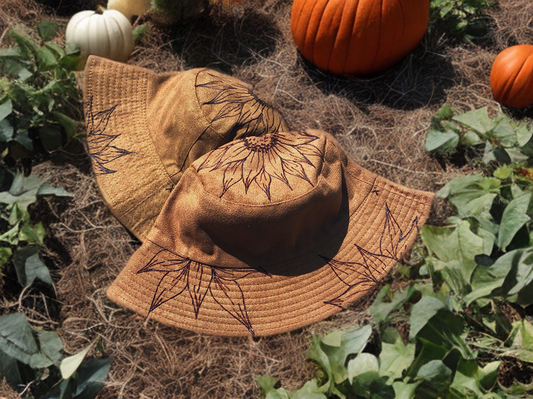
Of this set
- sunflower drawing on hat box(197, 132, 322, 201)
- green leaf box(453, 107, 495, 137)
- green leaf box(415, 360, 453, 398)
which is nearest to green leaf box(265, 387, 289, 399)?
green leaf box(415, 360, 453, 398)

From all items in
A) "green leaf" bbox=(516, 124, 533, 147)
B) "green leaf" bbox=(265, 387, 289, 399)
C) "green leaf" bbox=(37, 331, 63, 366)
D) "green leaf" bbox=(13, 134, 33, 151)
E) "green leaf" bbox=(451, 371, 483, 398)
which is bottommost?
"green leaf" bbox=(265, 387, 289, 399)

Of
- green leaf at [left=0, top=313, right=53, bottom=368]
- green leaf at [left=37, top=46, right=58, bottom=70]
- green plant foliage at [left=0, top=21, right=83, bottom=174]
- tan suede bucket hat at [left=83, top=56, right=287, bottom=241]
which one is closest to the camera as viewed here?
green leaf at [left=0, top=313, right=53, bottom=368]

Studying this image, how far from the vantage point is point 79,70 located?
290 cm

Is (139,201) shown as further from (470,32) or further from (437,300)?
(470,32)

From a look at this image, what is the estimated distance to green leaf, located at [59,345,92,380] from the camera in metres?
1.90

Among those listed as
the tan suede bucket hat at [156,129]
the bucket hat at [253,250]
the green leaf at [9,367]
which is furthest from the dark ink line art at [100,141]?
the green leaf at [9,367]

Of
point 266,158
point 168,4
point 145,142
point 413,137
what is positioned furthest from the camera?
point 168,4

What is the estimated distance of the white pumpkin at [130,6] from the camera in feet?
10.8

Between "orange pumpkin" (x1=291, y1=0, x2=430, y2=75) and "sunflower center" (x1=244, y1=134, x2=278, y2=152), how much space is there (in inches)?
36.0

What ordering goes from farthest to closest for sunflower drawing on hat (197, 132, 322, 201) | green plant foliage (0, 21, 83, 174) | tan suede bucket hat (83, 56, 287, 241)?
green plant foliage (0, 21, 83, 174) → tan suede bucket hat (83, 56, 287, 241) → sunflower drawing on hat (197, 132, 322, 201)

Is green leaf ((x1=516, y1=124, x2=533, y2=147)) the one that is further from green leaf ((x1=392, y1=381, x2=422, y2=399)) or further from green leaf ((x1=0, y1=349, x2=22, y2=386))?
green leaf ((x1=0, y1=349, x2=22, y2=386))

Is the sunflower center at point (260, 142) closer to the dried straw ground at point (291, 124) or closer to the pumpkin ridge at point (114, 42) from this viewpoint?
the dried straw ground at point (291, 124)

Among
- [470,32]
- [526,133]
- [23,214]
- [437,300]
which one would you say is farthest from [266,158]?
[470,32]

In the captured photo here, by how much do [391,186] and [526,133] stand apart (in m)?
0.64
